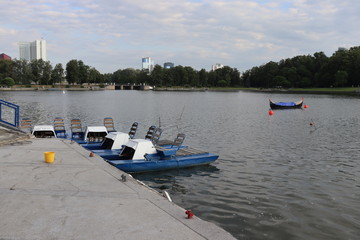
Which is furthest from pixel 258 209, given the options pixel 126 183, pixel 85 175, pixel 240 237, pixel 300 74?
pixel 300 74

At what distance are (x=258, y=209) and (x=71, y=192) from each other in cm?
663

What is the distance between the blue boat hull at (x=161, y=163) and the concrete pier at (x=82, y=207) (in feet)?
7.47

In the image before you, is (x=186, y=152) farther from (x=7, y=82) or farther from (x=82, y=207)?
(x=7, y=82)

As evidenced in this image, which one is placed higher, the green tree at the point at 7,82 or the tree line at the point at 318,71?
the tree line at the point at 318,71

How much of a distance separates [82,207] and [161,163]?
8.18 meters

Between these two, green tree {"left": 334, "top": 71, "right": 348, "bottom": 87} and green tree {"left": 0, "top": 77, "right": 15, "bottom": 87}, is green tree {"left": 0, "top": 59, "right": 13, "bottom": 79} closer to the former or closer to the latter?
green tree {"left": 0, "top": 77, "right": 15, "bottom": 87}

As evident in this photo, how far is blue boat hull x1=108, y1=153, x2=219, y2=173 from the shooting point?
15.8 meters

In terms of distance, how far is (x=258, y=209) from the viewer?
12.1 m

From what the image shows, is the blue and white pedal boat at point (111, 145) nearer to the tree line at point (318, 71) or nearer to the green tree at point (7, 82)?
the tree line at point (318, 71)

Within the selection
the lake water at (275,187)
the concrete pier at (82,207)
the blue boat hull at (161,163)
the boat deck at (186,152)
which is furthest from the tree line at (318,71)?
the concrete pier at (82,207)

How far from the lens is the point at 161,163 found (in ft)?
54.4

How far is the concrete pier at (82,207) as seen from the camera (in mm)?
7082

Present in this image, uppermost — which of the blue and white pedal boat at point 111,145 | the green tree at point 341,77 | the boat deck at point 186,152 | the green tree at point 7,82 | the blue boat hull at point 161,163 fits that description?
the green tree at point 341,77

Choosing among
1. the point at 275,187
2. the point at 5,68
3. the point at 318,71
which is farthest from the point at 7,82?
the point at 275,187
